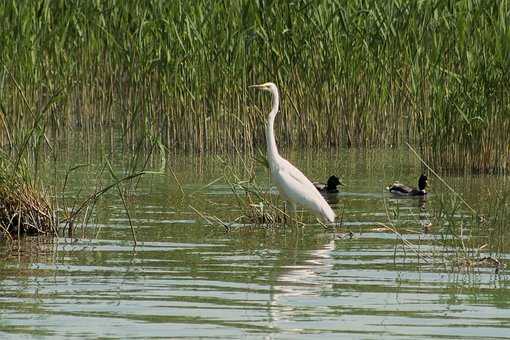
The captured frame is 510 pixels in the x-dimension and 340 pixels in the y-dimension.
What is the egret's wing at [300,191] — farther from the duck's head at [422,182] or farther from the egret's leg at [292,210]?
the duck's head at [422,182]

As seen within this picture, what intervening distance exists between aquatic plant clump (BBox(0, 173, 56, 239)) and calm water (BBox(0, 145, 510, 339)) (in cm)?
22

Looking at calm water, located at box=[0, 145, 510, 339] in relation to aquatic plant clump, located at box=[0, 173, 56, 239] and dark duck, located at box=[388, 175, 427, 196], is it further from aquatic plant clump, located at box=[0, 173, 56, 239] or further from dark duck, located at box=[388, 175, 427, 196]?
dark duck, located at box=[388, 175, 427, 196]

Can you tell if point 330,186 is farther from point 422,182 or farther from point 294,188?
point 294,188

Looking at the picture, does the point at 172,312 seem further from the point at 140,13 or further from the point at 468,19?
the point at 140,13

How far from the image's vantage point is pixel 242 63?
54.1 feet

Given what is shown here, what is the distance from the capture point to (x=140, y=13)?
55.3 ft

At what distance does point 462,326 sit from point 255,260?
8.35 ft

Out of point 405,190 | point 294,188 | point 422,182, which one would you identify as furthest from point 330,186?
point 294,188

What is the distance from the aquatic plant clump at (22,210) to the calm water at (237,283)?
22 centimetres

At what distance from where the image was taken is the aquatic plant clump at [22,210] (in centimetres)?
978

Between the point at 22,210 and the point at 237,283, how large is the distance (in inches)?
93.3

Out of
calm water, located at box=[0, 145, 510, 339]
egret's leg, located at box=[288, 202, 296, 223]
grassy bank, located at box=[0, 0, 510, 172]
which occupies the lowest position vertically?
calm water, located at box=[0, 145, 510, 339]

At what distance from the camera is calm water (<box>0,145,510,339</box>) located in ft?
22.3

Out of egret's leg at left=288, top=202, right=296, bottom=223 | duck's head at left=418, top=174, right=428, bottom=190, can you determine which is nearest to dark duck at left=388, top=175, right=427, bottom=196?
duck's head at left=418, top=174, right=428, bottom=190
